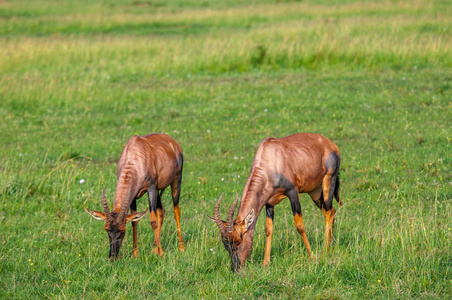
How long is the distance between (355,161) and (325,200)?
365 cm

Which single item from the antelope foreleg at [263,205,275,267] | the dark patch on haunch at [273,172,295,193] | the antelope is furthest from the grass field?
the dark patch on haunch at [273,172,295,193]

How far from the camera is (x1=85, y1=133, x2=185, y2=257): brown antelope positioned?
21.6 feet

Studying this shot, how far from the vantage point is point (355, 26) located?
78.2 ft

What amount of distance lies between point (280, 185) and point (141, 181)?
6.18 ft

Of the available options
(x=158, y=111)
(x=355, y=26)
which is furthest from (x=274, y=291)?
(x=355, y=26)

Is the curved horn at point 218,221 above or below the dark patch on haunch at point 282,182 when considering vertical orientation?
below

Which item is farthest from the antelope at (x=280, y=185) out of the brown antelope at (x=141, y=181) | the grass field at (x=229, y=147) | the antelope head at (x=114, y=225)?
the antelope head at (x=114, y=225)

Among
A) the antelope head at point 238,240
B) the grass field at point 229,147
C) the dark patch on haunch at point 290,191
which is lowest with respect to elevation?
the grass field at point 229,147

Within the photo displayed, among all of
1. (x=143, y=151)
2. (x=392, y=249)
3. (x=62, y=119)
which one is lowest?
(x=62, y=119)

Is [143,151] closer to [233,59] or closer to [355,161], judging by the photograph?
[355,161]

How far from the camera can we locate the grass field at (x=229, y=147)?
632 centimetres

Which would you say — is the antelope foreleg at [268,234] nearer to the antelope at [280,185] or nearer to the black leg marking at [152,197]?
the antelope at [280,185]

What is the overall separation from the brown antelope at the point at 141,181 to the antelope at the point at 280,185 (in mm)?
1028

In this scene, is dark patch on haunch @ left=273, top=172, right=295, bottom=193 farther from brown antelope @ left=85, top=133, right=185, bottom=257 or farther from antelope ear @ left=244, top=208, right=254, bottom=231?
brown antelope @ left=85, top=133, right=185, bottom=257
